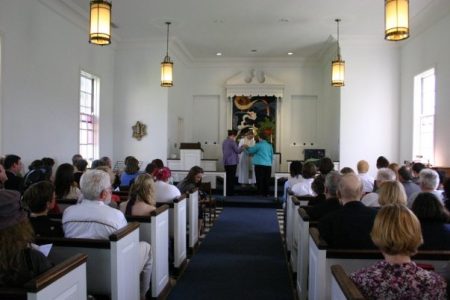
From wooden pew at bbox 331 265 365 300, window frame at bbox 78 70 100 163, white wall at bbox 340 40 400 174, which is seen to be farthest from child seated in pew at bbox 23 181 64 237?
white wall at bbox 340 40 400 174

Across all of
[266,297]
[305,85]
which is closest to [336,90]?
[305,85]

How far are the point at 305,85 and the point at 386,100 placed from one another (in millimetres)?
3145

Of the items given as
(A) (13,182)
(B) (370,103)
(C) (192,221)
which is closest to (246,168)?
(B) (370,103)

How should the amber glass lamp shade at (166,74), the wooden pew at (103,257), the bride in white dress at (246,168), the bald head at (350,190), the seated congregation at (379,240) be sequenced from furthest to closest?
the bride in white dress at (246,168), the amber glass lamp shade at (166,74), the bald head at (350,190), the wooden pew at (103,257), the seated congregation at (379,240)

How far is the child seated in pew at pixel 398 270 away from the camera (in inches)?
66.2

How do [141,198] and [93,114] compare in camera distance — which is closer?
[141,198]

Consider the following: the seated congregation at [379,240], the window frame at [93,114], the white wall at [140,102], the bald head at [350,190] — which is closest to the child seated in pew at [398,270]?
the seated congregation at [379,240]

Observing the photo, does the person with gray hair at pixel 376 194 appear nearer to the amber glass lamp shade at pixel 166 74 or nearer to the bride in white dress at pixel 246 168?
the amber glass lamp shade at pixel 166 74

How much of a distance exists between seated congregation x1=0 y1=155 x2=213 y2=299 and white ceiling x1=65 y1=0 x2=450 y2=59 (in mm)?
4199

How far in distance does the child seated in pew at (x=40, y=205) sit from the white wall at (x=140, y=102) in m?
7.21

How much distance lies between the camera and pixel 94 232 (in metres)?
2.72

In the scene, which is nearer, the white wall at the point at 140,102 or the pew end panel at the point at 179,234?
the pew end panel at the point at 179,234

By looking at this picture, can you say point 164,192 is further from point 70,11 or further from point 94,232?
point 70,11

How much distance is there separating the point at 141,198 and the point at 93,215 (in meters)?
0.93
